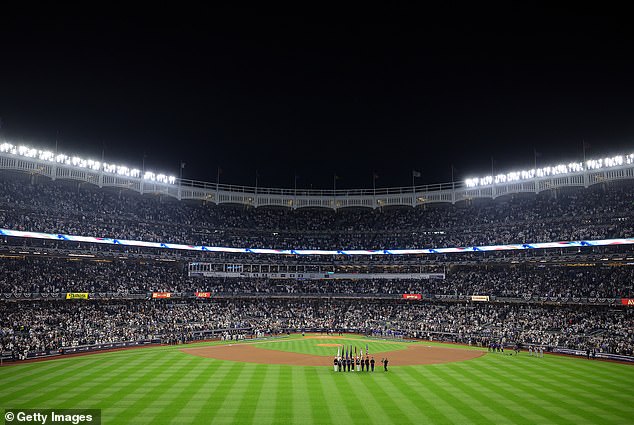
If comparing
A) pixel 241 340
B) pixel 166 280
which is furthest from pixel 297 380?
pixel 166 280

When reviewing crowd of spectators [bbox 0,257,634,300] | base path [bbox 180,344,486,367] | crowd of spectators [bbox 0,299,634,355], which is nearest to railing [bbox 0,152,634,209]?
crowd of spectators [bbox 0,257,634,300]

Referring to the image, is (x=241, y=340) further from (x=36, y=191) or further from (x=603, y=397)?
(x=603, y=397)

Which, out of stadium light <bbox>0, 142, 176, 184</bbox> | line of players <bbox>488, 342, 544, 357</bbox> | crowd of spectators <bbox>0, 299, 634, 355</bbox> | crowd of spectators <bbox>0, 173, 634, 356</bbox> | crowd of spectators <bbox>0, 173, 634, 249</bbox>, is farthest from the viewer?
crowd of spectators <bbox>0, 173, 634, 249</bbox>

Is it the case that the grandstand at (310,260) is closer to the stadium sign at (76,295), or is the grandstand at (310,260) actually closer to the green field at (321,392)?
the stadium sign at (76,295)

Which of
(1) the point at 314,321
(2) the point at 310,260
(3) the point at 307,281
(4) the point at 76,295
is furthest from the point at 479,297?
(4) the point at 76,295

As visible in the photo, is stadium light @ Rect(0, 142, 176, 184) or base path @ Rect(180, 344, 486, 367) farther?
stadium light @ Rect(0, 142, 176, 184)

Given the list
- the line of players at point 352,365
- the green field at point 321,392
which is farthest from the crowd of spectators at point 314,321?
the line of players at point 352,365

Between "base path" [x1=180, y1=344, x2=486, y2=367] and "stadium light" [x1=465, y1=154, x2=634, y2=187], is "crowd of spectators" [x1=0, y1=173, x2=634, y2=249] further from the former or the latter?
"base path" [x1=180, y1=344, x2=486, y2=367]
